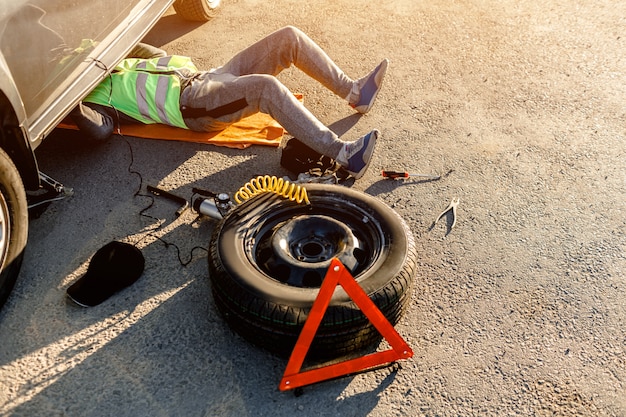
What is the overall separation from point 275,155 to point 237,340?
5.35 feet

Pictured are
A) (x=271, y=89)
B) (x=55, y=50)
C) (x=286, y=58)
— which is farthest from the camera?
(x=286, y=58)

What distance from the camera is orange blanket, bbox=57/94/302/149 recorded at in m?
4.33

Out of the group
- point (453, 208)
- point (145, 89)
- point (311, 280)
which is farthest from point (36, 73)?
point (453, 208)

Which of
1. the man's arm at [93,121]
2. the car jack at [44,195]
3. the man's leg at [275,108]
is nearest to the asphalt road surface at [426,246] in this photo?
the car jack at [44,195]

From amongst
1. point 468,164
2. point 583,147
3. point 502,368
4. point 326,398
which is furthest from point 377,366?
point 583,147

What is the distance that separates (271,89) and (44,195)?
1581 mm

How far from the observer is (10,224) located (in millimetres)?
3189

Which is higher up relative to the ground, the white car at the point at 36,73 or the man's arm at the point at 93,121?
the white car at the point at 36,73

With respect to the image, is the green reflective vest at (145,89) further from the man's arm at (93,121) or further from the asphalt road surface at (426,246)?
the asphalt road surface at (426,246)

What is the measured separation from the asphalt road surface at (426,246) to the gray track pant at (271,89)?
12.2 inches

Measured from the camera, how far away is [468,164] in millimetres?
4191

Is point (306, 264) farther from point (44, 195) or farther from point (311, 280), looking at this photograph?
point (44, 195)

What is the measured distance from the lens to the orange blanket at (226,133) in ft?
14.2

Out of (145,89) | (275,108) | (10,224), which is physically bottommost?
(10,224)
